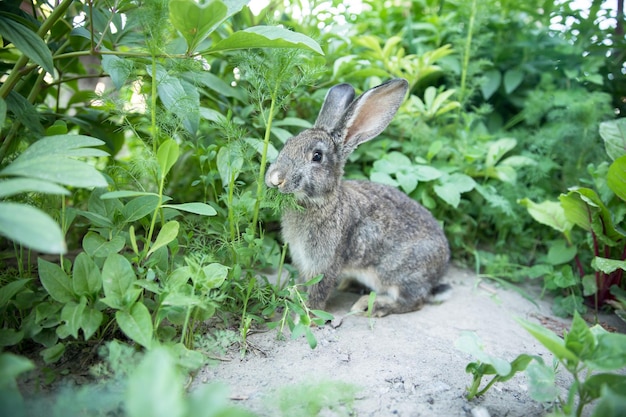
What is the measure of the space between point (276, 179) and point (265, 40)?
1.04 m

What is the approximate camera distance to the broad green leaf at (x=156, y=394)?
1.45 metres

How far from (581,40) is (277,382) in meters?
4.78

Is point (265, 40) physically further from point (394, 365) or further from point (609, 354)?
point (609, 354)

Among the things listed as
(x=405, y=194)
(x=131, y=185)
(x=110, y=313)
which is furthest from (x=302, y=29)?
(x=110, y=313)

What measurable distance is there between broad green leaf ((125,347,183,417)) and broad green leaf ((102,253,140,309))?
79cm

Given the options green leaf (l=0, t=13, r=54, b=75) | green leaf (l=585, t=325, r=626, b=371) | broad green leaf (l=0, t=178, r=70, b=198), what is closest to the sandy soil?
green leaf (l=585, t=325, r=626, b=371)

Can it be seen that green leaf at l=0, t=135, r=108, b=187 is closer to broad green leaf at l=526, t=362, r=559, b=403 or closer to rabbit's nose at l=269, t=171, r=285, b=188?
rabbit's nose at l=269, t=171, r=285, b=188

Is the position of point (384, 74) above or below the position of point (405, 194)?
above

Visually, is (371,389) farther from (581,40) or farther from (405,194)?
(581,40)

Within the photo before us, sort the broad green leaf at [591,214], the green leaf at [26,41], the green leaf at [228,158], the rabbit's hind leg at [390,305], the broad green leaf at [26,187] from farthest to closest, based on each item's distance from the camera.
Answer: the rabbit's hind leg at [390,305] < the broad green leaf at [591,214] < the green leaf at [228,158] < the green leaf at [26,41] < the broad green leaf at [26,187]

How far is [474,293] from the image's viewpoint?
4.36 metres

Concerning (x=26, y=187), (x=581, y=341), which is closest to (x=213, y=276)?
(x=26, y=187)

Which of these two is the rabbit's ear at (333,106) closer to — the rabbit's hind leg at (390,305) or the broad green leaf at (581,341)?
the rabbit's hind leg at (390,305)

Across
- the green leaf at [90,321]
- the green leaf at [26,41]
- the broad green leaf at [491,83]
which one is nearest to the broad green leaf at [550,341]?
the green leaf at [90,321]
